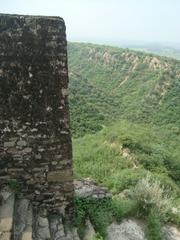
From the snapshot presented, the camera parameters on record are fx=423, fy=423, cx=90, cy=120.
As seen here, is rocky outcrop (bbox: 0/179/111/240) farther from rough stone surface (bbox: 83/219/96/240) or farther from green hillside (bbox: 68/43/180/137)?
green hillside (bbox: 68/43/180/137)

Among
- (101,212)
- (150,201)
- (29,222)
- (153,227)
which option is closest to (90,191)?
(101,212)

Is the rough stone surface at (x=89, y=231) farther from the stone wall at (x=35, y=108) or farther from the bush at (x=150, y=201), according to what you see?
the bush at (x=150, y=201)

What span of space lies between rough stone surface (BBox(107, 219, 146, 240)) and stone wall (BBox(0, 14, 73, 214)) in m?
1.25

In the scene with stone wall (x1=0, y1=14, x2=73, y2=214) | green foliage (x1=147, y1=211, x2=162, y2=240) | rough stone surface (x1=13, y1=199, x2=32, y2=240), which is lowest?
green foliage (x1=147, y1=211, x2=162, y2=240)

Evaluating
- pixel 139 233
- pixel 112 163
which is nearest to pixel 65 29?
pixel 139 233

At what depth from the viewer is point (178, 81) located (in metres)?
39.5

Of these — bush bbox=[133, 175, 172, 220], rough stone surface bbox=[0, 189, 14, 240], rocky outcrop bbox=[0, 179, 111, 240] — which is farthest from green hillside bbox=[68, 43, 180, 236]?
rough stone surface bbox=[0, 189, 14, 240]

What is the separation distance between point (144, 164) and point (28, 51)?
939 cm

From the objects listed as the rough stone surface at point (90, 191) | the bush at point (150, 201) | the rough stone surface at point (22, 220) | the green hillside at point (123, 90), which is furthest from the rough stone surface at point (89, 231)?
the green hillside at point (123, 90)

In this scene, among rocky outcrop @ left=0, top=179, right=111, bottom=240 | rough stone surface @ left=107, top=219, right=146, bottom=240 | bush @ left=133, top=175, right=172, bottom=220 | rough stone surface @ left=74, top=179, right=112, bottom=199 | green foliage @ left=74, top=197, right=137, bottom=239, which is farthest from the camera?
bush @ left=133, top=175, right=172, bottom=220

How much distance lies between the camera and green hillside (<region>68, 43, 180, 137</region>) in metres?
29.0

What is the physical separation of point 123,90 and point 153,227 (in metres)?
35.4

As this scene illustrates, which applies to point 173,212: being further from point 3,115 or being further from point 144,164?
point 144,164

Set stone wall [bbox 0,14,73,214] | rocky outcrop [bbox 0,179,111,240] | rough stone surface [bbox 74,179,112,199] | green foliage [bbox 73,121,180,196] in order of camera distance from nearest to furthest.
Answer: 1. rocky outcrop [bbox 0,179,111,240]
2. stone wall [bbox 0,14,73,214]
3. rough stone surface [bbox 74,179,112,199]
4. green foliage [bbox 73,121,180,196]
